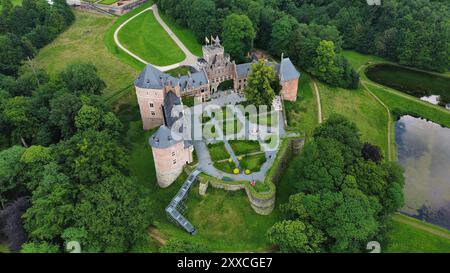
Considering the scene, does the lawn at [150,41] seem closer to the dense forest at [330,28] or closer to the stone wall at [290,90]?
the dense forest at [330,28]

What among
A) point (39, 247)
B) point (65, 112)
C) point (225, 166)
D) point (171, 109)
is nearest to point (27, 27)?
point (65, 112)

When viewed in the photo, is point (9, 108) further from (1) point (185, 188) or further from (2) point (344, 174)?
(2) point (344, 174)

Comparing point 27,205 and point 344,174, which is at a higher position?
point 344,174

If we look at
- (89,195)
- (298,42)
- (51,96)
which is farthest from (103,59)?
(89,195)

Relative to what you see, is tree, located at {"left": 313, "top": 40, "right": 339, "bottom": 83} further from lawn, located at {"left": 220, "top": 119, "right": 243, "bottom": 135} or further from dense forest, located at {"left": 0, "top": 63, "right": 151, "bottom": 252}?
dense forest, located at {"left": 0, "top": 63, "right": 151, "bottom": 252}

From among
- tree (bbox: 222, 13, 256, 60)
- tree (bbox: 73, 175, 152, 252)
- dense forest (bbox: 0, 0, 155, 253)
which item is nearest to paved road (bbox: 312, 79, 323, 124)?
tree (bbox: 222, 13, 256, 60)

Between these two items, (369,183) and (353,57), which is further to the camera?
(353,57)
